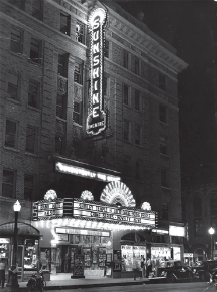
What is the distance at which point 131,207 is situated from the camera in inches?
1453

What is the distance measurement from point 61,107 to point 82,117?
2.27 metres

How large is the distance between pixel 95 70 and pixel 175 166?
17923 mm

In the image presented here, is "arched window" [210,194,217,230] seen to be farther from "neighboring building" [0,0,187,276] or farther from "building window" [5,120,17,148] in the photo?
"building window" [5,120,17,148]

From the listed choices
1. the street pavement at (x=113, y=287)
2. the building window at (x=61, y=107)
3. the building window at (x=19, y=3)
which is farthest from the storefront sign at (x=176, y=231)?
the building window at (x=19, y=3)

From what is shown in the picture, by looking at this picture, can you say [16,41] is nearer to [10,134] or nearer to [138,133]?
[10,134]

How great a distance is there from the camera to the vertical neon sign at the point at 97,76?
3597cm

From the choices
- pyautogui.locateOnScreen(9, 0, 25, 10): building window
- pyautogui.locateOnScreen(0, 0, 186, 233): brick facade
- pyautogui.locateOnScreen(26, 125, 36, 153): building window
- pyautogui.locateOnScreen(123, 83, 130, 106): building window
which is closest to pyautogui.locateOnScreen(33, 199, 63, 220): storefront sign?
pyautogui.locateOnScreen(0, 0, 186, 233): brick facade

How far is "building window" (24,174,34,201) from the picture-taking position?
33.0m

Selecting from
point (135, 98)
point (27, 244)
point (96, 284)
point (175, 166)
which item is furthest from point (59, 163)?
point (175, 166)

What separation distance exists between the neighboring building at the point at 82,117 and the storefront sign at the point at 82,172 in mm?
82

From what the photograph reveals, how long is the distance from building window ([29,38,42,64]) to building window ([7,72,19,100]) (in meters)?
2.52

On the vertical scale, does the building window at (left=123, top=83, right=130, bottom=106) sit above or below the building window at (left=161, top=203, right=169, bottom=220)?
above

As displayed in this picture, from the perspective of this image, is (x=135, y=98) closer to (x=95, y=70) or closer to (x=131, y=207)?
(x=95, y=70)

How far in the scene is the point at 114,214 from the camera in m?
35.0
